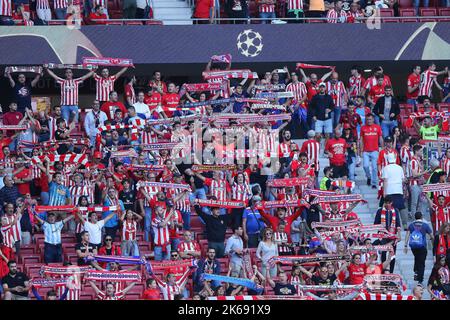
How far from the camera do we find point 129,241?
87.0 ft

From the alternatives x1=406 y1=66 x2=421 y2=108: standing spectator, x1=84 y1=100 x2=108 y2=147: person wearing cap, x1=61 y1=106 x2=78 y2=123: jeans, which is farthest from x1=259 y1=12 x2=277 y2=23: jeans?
x1=61 y1=106 x2=78 y2=123: jeans

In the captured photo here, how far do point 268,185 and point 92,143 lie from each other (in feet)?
11.7

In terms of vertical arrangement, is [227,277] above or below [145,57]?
below

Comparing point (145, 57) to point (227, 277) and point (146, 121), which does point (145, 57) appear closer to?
point (146, 121)

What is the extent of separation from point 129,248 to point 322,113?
5.56 metres

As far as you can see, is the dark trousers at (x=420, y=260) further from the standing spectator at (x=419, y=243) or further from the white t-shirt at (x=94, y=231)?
the white t-shirt at (x=94, y=231)

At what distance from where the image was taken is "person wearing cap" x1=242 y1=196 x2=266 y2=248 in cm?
2705

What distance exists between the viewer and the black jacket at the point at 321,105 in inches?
1193

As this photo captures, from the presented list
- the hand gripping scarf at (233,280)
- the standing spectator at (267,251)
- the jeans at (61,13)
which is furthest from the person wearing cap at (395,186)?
the jeans at (61,13)

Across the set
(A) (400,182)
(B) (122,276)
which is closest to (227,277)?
(B) (122,276)

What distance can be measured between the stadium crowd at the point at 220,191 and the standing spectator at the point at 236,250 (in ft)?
0.09

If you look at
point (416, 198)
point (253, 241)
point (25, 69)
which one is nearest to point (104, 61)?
point (25, 69)

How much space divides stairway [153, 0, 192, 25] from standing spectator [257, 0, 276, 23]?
148cm

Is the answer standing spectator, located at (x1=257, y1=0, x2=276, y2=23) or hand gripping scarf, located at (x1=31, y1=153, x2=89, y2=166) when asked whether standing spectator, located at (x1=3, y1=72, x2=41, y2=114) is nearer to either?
hand gripping scarf, located at (x1=31, y1=153, x2=89, y2=166)
